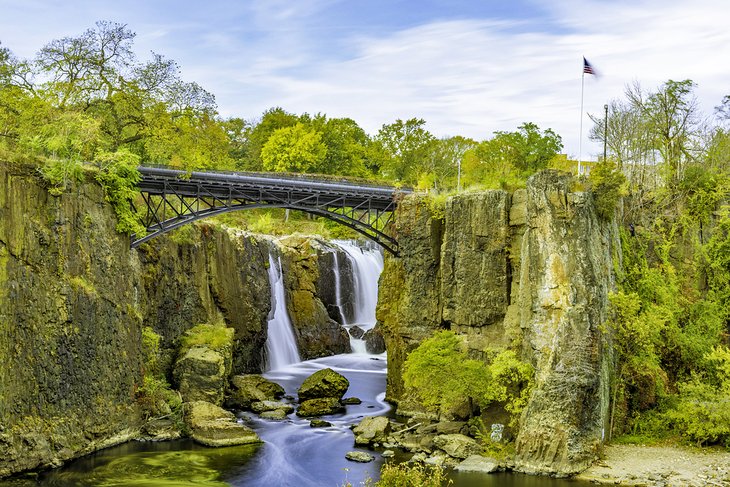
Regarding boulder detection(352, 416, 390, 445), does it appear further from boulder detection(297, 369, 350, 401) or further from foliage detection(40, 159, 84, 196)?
foliage detection(40, 159, 84, 196)

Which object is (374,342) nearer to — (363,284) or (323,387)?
(363,284)

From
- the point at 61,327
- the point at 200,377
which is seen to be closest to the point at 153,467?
the point at 61,327

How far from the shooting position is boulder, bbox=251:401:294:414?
3553cm

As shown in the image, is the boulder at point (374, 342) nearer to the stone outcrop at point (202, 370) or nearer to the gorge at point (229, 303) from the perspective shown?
the gorge at point (229, 303)

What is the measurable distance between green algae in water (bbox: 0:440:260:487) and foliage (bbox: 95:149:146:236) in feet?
27.7

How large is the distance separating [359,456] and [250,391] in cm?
1003

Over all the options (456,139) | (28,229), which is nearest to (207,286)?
(28,229)

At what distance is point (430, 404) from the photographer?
32.3 metres

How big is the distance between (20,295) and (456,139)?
162 feet

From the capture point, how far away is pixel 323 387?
3703cm

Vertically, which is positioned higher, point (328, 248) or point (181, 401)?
point (328, 248)

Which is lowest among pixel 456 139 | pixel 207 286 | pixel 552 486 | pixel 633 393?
pixel 552 486

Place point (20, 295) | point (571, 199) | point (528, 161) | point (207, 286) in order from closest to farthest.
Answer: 1. point (20, 295)
2. point (571, 199)
3. point (207, 286)
4. point (528, 161)

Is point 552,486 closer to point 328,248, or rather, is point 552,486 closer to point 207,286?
point 207,286
